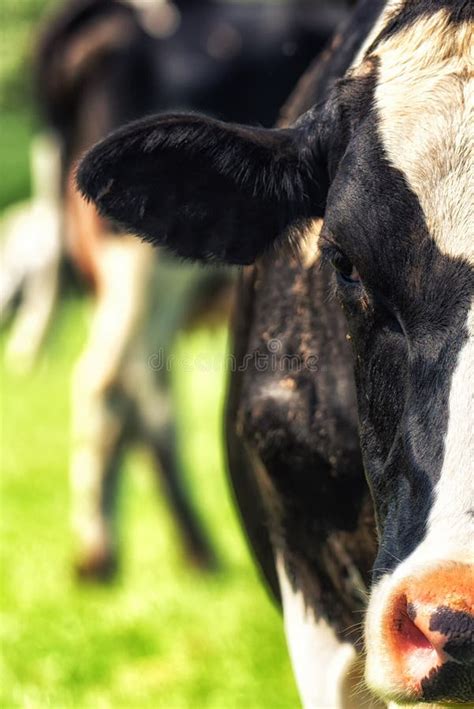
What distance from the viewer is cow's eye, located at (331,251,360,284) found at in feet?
8.05

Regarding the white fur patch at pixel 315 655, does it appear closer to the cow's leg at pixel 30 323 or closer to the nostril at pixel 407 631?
the nostril at pixel 407 631

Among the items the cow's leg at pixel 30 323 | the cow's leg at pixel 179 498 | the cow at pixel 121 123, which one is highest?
the cow at pixel 121 123

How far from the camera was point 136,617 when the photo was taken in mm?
5246

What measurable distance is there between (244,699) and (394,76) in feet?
8.55

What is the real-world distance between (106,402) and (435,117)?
12.4 feet

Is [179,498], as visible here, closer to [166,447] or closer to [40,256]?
[166,447]

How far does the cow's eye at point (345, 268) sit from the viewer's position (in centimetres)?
245

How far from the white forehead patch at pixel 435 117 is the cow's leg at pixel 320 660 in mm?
1200

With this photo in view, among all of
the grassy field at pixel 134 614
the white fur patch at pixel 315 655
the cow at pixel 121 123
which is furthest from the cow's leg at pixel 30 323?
the white fur patch at pixel 315 655

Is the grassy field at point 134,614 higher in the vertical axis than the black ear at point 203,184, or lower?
lower

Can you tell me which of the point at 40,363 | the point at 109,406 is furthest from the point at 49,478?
the point at 40,363

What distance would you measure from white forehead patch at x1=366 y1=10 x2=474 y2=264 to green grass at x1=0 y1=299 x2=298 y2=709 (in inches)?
101

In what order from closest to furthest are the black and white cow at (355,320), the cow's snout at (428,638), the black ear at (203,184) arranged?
1. the cow's snout at (428,638)
2. the black and white cow at (355,320)
3. the black ear at (203,184)

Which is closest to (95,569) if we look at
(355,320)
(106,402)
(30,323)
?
(106,402)
